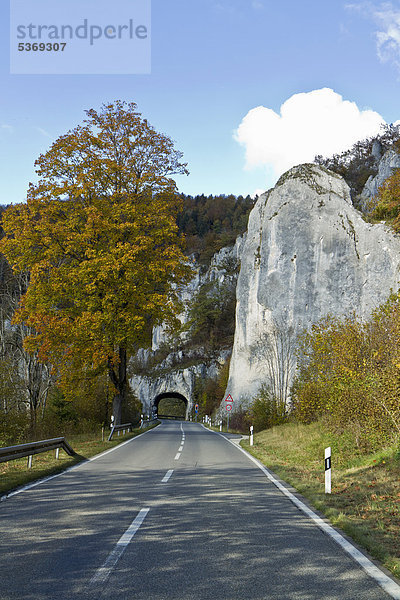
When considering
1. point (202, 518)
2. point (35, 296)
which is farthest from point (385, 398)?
A: point (35, 296)

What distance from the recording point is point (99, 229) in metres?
20.9

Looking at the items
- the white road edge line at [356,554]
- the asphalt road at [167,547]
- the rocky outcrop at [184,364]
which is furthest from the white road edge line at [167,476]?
the rocky outcrop at [184,364]

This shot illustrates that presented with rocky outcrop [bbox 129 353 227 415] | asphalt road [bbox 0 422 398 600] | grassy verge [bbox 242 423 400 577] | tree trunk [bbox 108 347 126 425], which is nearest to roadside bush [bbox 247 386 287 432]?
tree trunk [bbox 108 347 126 425]

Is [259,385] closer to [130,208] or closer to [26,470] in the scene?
[130,208]

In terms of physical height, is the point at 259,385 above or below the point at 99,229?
below

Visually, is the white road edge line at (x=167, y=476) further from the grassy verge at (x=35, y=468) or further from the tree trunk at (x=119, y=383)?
the tree trunk at (x=119, y=383)

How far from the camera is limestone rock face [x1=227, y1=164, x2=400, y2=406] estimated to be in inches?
1547

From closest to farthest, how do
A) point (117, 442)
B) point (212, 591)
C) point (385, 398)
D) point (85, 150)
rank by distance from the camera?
point (212, 591) < point (385, 398) < point (117, 442) < point (85, 150)

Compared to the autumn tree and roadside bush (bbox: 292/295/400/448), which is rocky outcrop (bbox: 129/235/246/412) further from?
roadside bush (bbox: 292/295/400/448)

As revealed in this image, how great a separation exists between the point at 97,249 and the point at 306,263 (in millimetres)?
25353

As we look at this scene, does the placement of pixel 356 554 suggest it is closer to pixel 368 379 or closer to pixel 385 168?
pixel 368 379

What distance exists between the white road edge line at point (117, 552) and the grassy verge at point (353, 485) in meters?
2.64

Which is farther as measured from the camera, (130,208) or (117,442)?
(130,208)

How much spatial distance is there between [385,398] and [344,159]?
Result: 74929 mm
